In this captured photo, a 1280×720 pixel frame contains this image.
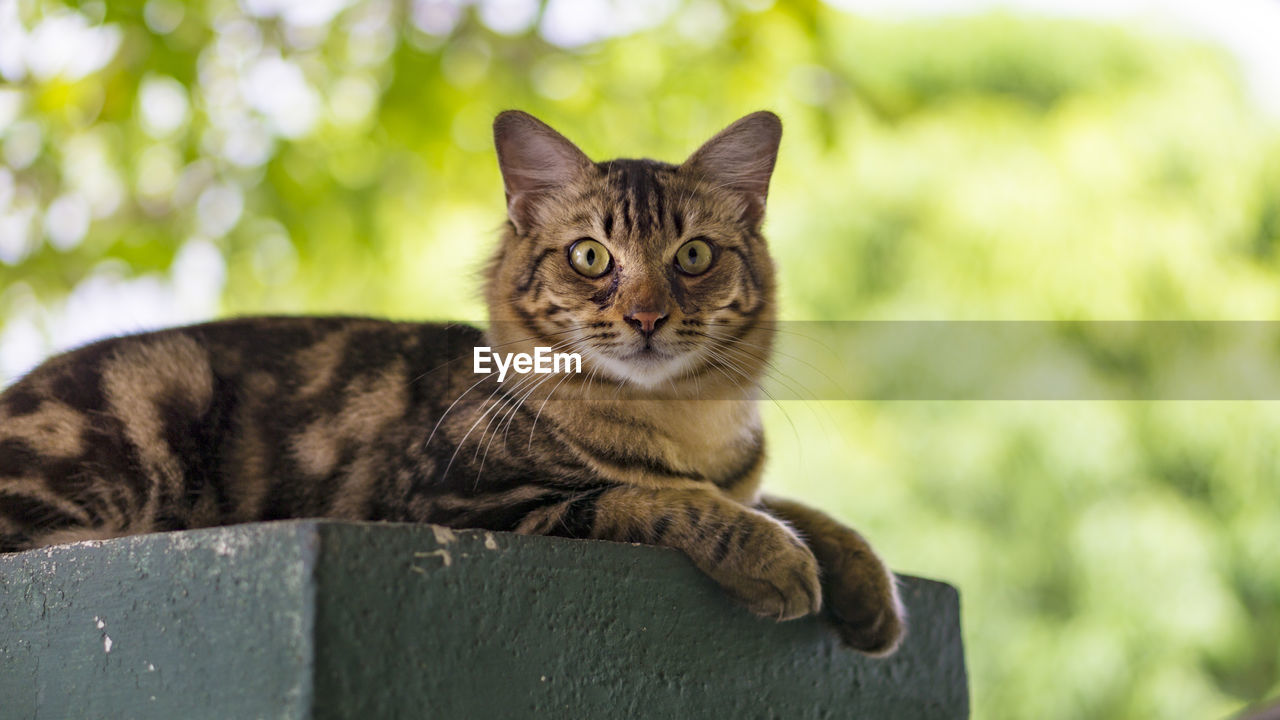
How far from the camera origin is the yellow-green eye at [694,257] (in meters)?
1.78

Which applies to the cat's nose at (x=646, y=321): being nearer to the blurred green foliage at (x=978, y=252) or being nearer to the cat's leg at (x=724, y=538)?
the cat's leg at (x=724, y=538)

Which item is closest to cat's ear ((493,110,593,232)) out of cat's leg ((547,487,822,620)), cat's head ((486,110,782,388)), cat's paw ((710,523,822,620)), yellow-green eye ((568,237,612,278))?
cat's head ((486,110,782,388))

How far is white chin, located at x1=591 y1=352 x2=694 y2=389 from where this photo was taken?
170 cm

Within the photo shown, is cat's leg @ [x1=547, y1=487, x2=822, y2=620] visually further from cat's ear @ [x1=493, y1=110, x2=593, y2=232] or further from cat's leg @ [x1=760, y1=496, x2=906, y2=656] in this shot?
cat's ear @ [x1=493, y1=110, x2=593, y2=232]

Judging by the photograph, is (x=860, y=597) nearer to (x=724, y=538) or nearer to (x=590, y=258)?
(x=724, y=538)

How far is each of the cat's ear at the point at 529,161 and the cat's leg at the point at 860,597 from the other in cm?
72

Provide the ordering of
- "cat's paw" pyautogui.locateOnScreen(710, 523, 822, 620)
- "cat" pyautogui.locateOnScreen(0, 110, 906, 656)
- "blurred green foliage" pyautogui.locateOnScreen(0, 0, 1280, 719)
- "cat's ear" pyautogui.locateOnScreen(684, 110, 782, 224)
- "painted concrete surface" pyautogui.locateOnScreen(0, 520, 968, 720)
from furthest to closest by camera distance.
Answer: "blurred green foliage" pyautogui.locateOnScreen(0, 0, 1280, 719), "cat's ear" pyautogui.locateOnScreen(684, 110, 782, 224), "cat" pyautogui.locateOnScreen(0, 110, 906, 656), "cat's paw" pyautogui.locateOnScreen(710, 523, 822, 620), "painted concrete surface" pyautogui.locateOnScreen(0, 520, 968, 720)

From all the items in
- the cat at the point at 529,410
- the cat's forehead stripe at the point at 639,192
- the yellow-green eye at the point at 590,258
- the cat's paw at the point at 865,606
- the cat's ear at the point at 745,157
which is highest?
the cat's ear at the point at 745,157

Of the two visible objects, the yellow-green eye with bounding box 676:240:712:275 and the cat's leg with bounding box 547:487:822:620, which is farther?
the yellow-green eye with bounding box 676:240:712:275

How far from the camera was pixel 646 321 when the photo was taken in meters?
1.64

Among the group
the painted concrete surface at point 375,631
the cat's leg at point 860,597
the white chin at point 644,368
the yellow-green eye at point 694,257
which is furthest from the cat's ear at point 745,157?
the painted concrete surface at point 375,631

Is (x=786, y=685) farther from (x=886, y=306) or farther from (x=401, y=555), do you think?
(x=886, y=306)

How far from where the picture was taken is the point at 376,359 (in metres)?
1.92

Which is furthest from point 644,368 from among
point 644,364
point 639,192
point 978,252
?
point 978,252
